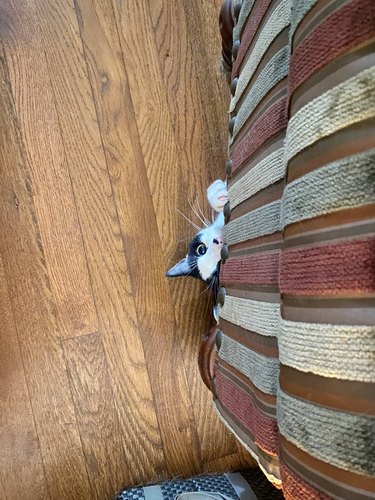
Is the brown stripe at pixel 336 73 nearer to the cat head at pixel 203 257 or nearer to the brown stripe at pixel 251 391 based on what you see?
the brown stripe at pixel 251 391

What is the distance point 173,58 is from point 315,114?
74cm

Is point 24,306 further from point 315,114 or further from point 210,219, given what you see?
point 315,114

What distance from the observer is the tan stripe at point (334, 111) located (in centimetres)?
44

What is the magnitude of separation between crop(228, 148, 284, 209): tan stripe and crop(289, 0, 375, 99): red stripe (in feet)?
0.37

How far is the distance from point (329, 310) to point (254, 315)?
0.22 m

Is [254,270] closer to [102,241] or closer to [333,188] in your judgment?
[333,188]

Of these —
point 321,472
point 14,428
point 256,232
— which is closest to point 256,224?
point 256,232

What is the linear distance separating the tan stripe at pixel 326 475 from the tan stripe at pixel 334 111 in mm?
285

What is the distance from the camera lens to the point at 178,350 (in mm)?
1127

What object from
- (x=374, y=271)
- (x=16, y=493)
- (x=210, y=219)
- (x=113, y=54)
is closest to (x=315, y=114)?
(x=374, y=271)

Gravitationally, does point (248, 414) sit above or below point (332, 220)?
below

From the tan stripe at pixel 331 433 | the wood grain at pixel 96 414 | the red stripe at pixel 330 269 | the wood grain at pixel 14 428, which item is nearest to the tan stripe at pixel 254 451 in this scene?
the tan stripe at pixel 331 433

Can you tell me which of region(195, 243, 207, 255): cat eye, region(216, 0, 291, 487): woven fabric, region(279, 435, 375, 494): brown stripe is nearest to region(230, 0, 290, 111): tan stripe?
region(216, 0, 291, 487): woven fabric

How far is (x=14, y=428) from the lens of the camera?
109 centimetres
